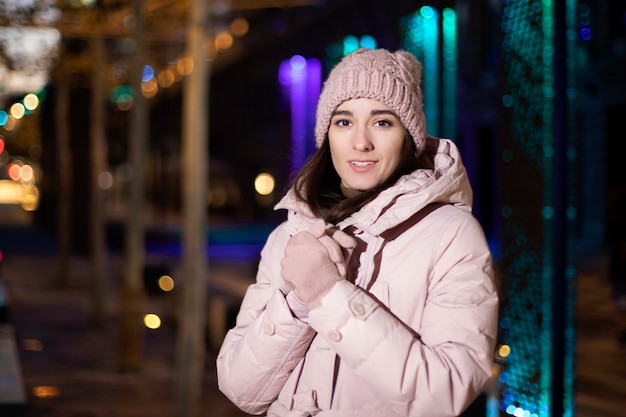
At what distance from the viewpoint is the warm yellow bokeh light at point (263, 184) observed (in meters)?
51.2

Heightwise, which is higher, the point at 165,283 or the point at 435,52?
the point at 435,52

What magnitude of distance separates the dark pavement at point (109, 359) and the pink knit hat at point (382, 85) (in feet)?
13.8

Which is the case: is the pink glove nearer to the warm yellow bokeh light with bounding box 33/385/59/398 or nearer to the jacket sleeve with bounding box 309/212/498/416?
the jacket sleeve with bounding box 309/212/498/416

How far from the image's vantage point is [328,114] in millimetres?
2375

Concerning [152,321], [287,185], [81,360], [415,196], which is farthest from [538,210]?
[152,321]

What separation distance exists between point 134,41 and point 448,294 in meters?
9.63

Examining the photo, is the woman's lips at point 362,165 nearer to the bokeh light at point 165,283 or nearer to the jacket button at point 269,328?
the jacket button at point 269,328

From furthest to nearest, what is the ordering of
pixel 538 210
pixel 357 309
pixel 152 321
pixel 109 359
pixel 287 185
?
pixel 152 321
pixel 109 359
pixel 538 210
pixel 287 185
pixel 357 309

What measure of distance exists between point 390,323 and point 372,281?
0.17 m

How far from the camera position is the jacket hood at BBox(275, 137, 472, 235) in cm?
216

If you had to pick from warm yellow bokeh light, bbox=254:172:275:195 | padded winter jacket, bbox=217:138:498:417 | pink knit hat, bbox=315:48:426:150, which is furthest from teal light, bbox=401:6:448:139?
warm yellow bokeh light, bbox=254:172:275:195

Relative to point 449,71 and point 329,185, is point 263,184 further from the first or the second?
point 329,185

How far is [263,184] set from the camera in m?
51.6

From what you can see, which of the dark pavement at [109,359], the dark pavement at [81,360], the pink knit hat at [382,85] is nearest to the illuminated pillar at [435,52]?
the dark pavement at [109,359]
